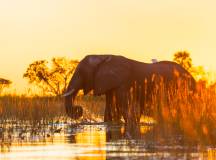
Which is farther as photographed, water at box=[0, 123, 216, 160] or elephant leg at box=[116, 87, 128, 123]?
elephant leg at box=[116, 87, 128, 123]

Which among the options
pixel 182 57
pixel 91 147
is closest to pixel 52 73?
pixel 182 57

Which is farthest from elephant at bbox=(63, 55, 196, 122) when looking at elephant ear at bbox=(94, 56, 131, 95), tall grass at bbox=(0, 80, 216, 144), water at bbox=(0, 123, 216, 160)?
water at bbox=(0, 123, 216, 160)

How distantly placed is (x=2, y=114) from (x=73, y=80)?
246 cm

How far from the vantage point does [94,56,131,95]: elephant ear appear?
2381 centimetres

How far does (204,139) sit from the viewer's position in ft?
46.0

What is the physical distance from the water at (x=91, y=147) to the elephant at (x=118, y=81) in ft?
16.7

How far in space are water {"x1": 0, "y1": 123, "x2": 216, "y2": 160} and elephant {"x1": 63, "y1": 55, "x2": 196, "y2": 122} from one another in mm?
5082

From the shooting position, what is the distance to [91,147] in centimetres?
1383

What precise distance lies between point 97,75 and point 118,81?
2.01 feet

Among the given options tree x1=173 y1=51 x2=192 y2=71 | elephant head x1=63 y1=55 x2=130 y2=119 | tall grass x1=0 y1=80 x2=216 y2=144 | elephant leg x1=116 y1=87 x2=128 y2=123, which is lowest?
tall grass x1=0 y1=80 x2=216 y2=144

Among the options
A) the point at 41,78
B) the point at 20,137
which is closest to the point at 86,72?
the point at 20,137

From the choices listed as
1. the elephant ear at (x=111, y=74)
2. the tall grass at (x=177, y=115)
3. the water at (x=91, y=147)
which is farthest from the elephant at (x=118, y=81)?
the water at (x=91, y=147)

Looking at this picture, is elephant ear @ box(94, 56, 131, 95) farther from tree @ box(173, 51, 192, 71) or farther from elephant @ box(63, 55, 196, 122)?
tree @ box(173, 51, 192, 71)

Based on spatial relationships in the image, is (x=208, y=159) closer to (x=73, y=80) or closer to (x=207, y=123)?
(x=207, y=123)
